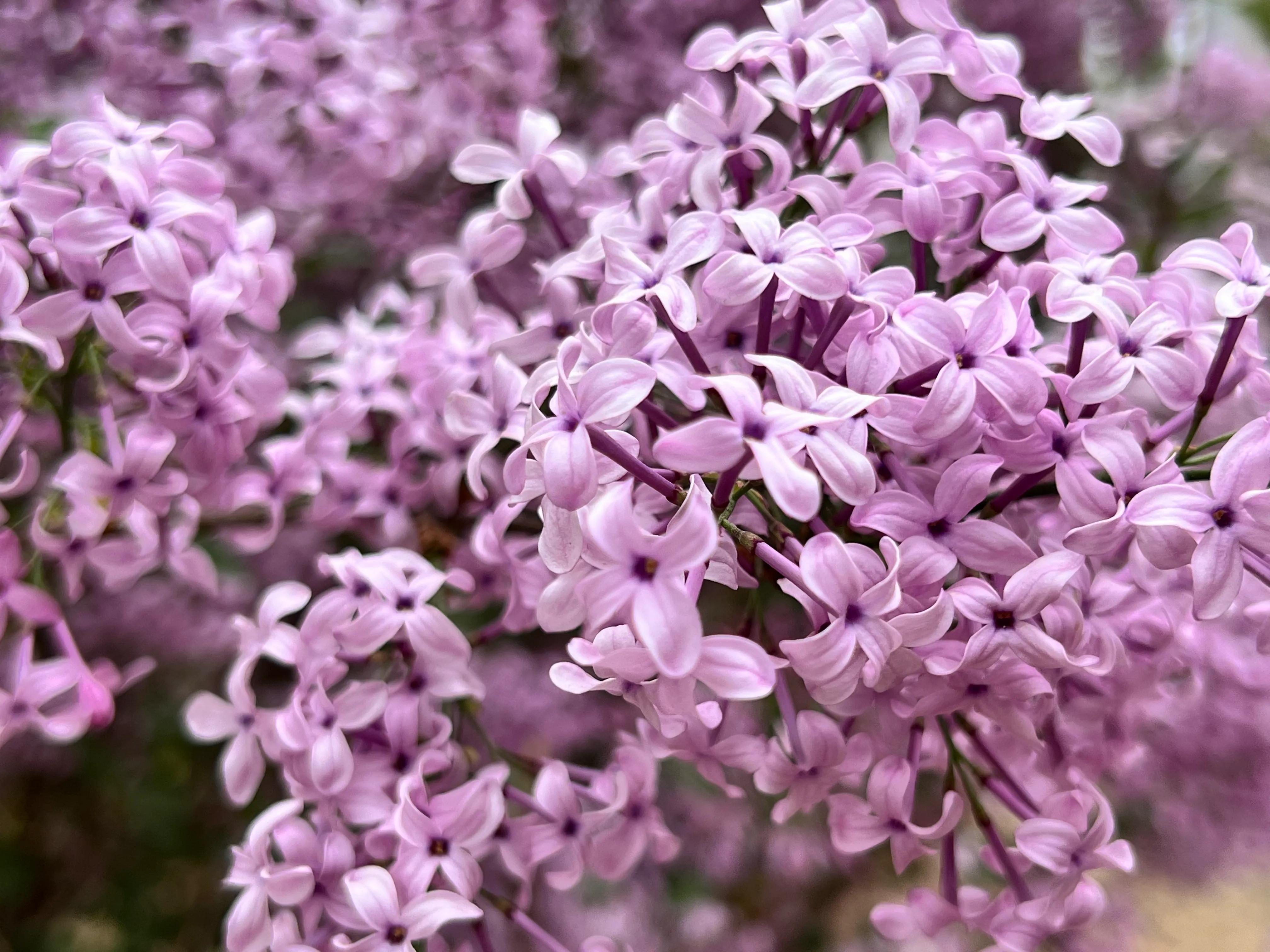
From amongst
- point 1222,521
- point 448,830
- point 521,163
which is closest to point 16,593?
point 448,830

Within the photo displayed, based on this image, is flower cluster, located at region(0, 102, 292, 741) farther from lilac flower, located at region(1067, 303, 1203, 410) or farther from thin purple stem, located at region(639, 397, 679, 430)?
lilac flower, located at region(1067, 303, 1203, 410)

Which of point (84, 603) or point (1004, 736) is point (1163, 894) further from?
point (84, 603)

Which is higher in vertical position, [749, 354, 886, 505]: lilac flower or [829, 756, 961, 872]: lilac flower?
[749, 354, 886, 505]: lilac flower

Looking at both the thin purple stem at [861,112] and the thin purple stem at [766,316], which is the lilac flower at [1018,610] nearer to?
the thin purple stem at [766,316]

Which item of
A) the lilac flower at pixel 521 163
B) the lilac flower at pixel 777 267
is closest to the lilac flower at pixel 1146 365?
the lilac flower at pixel 777 267

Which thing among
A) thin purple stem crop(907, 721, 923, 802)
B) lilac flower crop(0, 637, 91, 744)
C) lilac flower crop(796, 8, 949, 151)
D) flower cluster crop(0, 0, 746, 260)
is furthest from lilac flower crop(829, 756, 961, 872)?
flower cluster crop(0, 0, 746, 260)

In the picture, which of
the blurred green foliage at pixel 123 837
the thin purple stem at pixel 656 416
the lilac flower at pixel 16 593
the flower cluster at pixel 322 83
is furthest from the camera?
the blurred green foliage at pixel 123 837
